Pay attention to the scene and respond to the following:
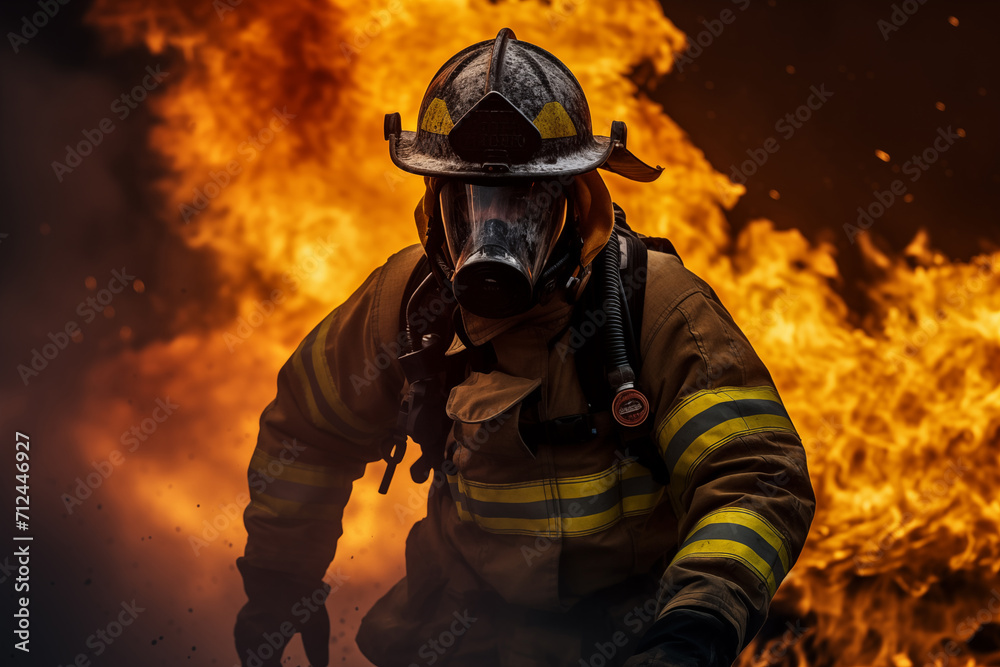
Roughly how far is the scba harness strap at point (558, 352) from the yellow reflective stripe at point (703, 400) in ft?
0.28

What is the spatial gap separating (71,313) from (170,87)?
4.89 ft

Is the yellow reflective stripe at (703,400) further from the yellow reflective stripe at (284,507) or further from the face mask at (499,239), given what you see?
the yellow reflective stripe at (284,507)

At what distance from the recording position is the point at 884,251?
4.99 meters

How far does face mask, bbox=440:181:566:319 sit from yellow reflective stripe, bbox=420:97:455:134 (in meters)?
0.17

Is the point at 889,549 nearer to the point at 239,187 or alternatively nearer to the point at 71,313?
the point at 239,187

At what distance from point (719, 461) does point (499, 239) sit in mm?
884

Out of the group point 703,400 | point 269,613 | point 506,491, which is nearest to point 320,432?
point 269,613

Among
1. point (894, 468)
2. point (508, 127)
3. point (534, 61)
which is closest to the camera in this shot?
point (508, 127)

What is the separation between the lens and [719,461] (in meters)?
2.31

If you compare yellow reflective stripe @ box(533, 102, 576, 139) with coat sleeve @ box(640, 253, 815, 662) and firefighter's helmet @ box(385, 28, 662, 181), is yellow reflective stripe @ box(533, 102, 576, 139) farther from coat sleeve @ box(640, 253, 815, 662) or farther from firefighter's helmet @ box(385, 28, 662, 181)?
coat sleeve @ box(640, 253, 815, 662)

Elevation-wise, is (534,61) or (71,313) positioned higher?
(534,61)

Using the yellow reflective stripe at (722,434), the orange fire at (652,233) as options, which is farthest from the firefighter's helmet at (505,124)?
the orange fire at (652,233)

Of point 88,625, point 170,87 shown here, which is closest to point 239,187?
point 170,87

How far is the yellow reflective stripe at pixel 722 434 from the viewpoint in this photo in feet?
7.61
